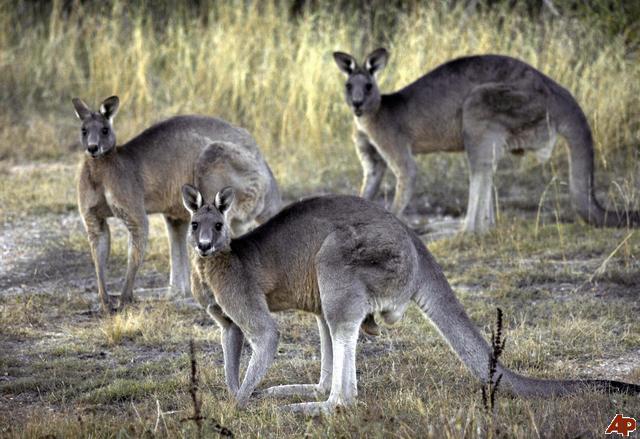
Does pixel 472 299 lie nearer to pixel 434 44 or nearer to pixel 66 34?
pixel 434 44

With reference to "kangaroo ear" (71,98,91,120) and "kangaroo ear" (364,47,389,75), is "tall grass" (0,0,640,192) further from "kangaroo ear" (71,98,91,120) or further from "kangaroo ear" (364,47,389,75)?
"kangaroo ear" (71,98,91,120)

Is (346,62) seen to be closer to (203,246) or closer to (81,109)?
(81,109)

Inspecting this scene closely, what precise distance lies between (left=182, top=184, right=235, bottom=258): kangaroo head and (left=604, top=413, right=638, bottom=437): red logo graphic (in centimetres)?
202

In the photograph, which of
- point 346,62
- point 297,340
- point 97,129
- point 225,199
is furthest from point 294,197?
point 225,199

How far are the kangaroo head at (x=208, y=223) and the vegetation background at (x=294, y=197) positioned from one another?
2.40 feet

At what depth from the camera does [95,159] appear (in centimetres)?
722

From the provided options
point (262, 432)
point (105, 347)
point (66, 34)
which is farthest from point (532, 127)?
point (66, 34)

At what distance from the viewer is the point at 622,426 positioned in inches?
178

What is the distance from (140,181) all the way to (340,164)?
3.71 m

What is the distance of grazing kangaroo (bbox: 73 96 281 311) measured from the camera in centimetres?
718

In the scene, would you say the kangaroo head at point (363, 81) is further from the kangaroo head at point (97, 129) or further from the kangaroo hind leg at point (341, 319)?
the kangaroo hind leg at point (341, 319)

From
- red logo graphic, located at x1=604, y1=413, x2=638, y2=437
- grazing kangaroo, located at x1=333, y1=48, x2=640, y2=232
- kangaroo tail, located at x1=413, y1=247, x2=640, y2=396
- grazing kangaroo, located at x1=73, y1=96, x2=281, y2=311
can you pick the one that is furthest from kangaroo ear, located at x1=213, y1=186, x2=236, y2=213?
grazing kangaroo, located at x1=333, y1=48, x2=640, y2=232

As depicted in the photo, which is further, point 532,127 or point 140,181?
point 532,127

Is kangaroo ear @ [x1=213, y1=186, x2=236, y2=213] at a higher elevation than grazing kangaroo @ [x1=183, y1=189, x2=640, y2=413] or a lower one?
higher
